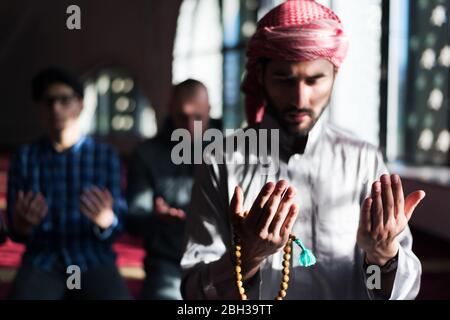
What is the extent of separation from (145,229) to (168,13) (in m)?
10.2

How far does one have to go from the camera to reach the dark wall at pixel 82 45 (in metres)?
12.5

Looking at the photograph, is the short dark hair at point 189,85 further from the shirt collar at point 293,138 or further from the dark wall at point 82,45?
the dark wall at point 82,45

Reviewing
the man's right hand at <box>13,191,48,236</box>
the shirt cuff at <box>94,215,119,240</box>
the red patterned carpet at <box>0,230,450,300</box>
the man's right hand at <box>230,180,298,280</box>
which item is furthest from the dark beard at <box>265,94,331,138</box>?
the red patterned carpet at <box>0,230,450,300</box>

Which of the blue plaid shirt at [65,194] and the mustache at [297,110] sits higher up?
the mustache at [297,110]

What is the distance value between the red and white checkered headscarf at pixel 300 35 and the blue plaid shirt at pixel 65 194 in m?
1.19

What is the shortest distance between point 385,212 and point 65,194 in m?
1.51

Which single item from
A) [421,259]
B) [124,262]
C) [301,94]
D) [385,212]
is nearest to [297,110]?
[301,94]

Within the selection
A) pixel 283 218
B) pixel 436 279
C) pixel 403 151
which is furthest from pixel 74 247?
pixel 403 151

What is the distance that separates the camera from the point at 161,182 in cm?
253

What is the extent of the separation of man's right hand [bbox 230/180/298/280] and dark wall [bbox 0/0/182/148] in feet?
37.5

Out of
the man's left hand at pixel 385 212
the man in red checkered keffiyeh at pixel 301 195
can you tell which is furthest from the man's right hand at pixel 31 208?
the man's left hand at pixel 385 212

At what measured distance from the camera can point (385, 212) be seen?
955 millimetres

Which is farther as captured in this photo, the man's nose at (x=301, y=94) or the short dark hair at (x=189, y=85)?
the short dark hair at (x=189, y=85)

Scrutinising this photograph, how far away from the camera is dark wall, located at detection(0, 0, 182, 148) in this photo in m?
12.5
